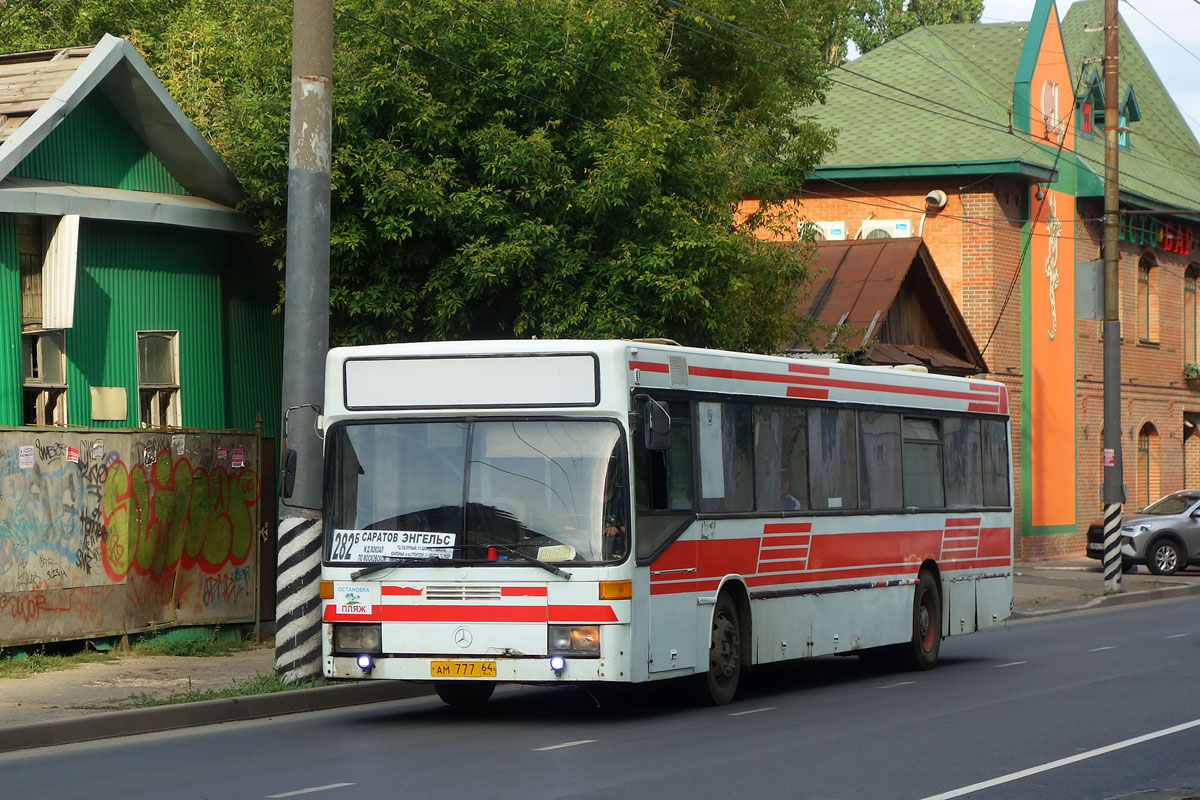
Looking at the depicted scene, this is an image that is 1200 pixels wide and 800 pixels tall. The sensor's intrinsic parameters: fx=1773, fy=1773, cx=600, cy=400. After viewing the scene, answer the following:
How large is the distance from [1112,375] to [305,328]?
17233 mm

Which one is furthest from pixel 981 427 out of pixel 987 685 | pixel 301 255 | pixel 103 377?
pixel 103 377

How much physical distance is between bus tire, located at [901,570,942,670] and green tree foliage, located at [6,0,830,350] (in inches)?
146

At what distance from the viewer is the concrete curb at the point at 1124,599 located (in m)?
25.2

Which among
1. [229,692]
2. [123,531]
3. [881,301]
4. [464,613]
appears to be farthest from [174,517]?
[881,301]

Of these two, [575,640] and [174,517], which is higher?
[174,517]

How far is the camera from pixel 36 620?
16266 millimetres

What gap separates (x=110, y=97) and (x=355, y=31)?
8.66 ft

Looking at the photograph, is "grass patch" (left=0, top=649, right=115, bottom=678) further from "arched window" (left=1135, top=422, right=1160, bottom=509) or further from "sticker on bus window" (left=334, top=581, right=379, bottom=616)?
"arched window" (left=1135, top=422, right=1160, bottom=509)

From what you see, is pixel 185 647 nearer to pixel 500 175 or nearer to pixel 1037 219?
pixel 500 175

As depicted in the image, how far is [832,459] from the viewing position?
51.4 feet

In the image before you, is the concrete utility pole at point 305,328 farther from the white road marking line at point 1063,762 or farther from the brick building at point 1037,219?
the brick building at point 1037,219

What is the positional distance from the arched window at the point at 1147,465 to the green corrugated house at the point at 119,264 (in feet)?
90.1

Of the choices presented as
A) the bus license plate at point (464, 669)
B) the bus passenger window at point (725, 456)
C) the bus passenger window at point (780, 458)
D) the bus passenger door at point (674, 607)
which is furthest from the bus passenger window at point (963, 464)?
the bus license plate at point (464, 669)

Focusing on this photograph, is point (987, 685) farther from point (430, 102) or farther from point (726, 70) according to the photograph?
point (726, 70)
